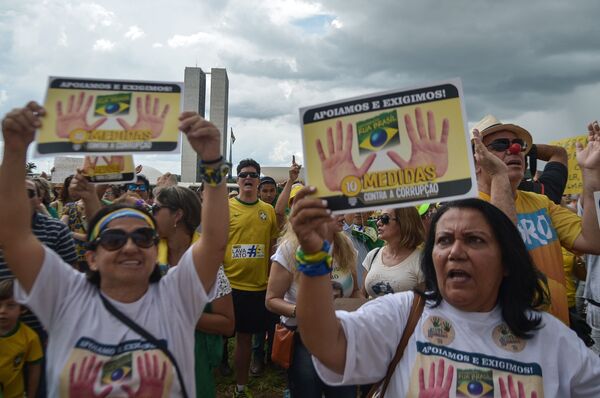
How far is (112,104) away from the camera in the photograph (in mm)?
2242

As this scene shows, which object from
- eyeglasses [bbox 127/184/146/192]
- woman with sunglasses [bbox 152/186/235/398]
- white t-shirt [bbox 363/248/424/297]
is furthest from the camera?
eyeglasses [bbox 127/184/146/192]

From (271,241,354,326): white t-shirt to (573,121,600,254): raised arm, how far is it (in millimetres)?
1636

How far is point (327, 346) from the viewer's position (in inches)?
67.1

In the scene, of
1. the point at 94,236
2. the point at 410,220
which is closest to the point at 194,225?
the point at 94,236

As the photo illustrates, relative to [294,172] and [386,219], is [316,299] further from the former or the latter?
[294,172]

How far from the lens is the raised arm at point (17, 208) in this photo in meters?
1.88

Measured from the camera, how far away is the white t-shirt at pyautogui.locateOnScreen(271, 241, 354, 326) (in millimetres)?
3408

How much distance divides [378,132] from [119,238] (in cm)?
132

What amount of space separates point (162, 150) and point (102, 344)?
96 cm

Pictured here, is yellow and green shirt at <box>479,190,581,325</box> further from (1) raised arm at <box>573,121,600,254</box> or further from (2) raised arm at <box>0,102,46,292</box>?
(2) raised arm at <box>0,102,46,292</box>

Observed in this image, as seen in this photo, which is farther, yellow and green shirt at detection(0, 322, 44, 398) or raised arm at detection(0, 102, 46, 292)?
yellow and green shirt at detection(0, 322, 44, 398)

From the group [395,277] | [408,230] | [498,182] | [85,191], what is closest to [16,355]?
[85,191]

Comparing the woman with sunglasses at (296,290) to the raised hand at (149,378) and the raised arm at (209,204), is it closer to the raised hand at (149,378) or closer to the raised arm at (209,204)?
the raised arm at (209,204)

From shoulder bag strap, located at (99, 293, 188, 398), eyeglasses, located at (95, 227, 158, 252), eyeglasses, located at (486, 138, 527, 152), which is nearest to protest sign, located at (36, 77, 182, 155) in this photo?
eyeglasses, located at (95, 227, 158, 252)
